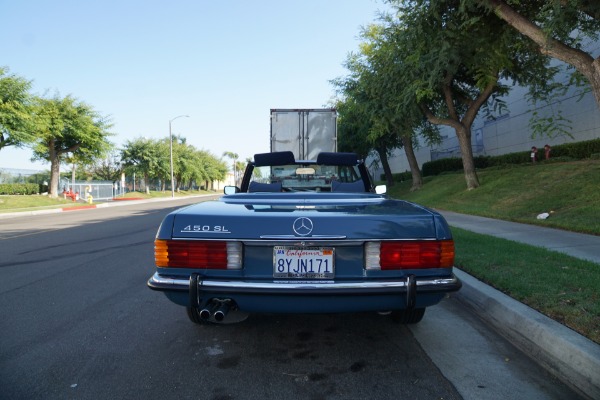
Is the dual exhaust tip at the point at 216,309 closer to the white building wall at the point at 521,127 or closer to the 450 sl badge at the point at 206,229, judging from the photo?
the 450 sl badge at the point at 206,229

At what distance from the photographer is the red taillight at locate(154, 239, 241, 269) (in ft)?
9.35

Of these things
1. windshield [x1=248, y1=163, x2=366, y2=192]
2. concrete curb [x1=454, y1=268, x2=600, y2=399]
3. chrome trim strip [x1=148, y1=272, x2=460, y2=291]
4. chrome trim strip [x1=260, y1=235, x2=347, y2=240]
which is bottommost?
concrete curb [x1=454, y1=268, x2=600, y2=399]

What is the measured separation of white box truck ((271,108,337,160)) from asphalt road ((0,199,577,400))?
842 cm

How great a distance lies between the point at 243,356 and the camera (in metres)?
3.20

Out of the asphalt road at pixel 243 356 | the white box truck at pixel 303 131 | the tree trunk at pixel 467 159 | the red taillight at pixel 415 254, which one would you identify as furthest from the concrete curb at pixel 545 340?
the tree trunk at pixel 467 159

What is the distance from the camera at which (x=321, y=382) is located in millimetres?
2768

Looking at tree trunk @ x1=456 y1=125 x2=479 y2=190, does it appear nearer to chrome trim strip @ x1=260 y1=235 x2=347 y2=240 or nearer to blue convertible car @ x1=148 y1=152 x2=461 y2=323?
blue convertible car @ x1=148 y1=152 x2=461 y2=323

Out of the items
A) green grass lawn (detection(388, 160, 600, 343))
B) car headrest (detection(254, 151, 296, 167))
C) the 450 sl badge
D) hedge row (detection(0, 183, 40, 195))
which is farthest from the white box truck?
hedge row (detection(0, 183, 40, 195))

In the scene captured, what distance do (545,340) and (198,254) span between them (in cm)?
273

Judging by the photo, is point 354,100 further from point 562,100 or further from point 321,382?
point 321,382

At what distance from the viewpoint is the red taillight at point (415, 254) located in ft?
9.34

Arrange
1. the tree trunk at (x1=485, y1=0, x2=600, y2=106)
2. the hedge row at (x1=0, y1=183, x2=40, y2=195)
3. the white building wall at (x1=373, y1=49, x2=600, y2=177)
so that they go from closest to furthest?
the tree trunk at (x1=485, y1=0, x2=600, y2=106), the white building wall at (x1=373, y1=49, x2=600, y2=177), the hedge row at (x1=0, y1=183, x2=40, y2=195)

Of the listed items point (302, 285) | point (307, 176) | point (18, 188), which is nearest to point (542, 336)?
point (302, 285)

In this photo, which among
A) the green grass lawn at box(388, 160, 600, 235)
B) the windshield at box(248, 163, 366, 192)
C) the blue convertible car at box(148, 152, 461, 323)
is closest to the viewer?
the blue convertible car at box(148, 152, 461, 323)
